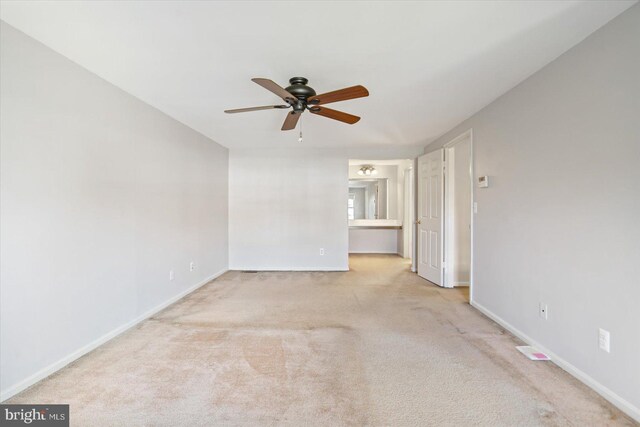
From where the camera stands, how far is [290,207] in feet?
18.7

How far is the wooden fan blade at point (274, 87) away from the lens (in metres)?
2.03

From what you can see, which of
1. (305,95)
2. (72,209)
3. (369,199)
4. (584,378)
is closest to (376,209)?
(369,199)

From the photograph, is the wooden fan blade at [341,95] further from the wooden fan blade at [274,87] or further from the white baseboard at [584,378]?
the white baseboard at [584,378]

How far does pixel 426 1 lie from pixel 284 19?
821mm

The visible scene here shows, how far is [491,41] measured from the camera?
2051 mm

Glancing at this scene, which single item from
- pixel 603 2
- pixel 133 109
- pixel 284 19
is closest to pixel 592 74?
pixel 603 2

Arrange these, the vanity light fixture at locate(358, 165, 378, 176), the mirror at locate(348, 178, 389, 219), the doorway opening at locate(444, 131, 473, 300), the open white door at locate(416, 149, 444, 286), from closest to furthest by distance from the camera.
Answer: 1. the doorway opening at locate(444, 131, 473, 300)
2. the open white door at locate(416, 149, 444, 286)
3. the vanity light fixture at locate(358, 165, 378, 176)
4. the mirror at locate(348, 178, 389, 219)

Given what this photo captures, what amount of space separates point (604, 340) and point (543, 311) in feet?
1.79

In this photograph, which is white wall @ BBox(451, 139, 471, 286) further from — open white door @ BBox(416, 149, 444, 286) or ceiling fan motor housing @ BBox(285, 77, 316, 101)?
ceiling fan motor housing @ BBox(285, 77, 316, 101)

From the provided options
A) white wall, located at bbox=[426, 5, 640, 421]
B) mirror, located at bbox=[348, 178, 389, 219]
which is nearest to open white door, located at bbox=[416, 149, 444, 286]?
white wall, located at bbox=[426, 5, 640, 421]

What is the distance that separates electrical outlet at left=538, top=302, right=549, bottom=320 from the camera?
7.88ft

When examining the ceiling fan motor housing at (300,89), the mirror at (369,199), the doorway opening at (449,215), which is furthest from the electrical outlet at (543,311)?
the mirror at (369,199)

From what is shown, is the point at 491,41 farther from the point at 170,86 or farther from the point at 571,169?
→ the point at 170,86

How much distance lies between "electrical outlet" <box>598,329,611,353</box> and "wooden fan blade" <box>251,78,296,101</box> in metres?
2.67
